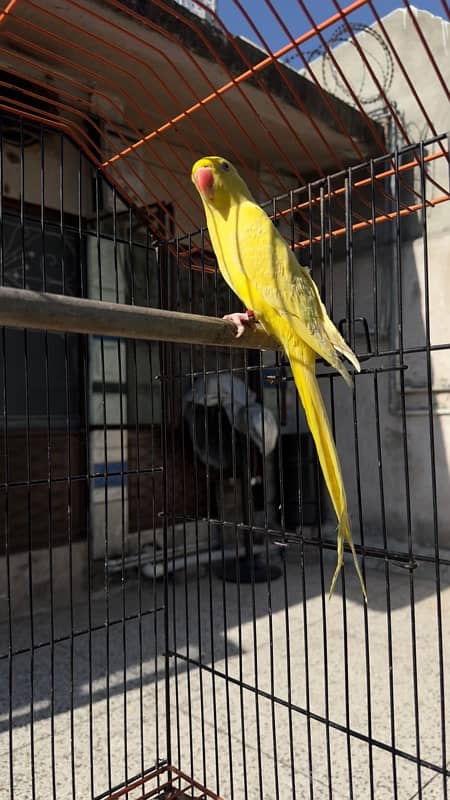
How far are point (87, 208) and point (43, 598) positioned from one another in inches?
87.7

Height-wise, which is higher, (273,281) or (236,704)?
(273,281)

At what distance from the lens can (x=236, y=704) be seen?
205 cm

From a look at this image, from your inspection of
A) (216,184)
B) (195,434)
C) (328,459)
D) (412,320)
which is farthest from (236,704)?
(412,320)

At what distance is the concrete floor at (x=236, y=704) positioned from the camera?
149 cm

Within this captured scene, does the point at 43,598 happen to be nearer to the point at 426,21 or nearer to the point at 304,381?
the point at 304,381

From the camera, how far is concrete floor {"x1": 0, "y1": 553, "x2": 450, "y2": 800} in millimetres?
1487

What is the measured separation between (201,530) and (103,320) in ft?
10.4

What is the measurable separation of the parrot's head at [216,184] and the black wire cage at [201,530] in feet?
0.45

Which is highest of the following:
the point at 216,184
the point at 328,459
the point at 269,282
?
the point at 216,184

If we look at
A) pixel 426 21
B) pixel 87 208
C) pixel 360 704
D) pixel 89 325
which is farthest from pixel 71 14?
pixel 360 704

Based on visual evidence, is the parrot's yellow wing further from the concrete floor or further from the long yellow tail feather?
the concrete floor

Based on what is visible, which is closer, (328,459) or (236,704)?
(328,459)

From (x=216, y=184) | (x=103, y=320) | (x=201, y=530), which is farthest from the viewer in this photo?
(x=201, y=530)

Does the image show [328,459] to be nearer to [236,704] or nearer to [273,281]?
[273,281]
